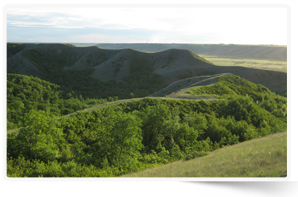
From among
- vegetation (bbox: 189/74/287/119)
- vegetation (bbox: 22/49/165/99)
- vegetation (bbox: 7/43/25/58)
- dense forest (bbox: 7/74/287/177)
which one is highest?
vegetation (bbox: 7/43/25/58)

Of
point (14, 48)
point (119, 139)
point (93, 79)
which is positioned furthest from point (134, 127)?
point (14, 48)

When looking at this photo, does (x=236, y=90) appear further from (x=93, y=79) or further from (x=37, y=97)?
(x=93, y=79)

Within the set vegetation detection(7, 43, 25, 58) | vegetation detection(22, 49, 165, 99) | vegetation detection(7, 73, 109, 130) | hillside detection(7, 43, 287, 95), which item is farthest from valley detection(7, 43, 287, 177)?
vegetation detection(7, 43, 25, 58)

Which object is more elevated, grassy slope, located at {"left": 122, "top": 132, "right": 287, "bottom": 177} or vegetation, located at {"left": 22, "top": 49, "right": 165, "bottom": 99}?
vegetation, located at {"left": 22, "top": 49, "right": 165, "bottom": 99}

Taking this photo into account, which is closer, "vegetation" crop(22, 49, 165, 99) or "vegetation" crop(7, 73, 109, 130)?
"vegetation" crop(7, 73, 109, 130)

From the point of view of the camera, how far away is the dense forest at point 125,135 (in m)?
9.55

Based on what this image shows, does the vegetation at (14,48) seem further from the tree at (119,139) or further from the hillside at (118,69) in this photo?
the tree at (119,139)

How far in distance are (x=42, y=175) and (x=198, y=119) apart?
13.1 m

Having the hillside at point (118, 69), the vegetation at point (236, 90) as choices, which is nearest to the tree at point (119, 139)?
the vegetation at point (236, 90)

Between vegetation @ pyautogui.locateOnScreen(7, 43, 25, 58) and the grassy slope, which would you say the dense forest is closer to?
the grassy slope

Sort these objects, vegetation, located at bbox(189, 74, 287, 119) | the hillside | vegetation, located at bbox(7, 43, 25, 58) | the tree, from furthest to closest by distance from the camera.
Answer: vegetation, located at bbox(7, 43, 25, 58) → the hillside → vegetation, located at bbox(189, 74, 287, 119) → the tree

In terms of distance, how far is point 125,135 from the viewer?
1072cm

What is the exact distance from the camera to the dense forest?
9547 mm

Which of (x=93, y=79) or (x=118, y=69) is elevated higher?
(x=118, y=69)
